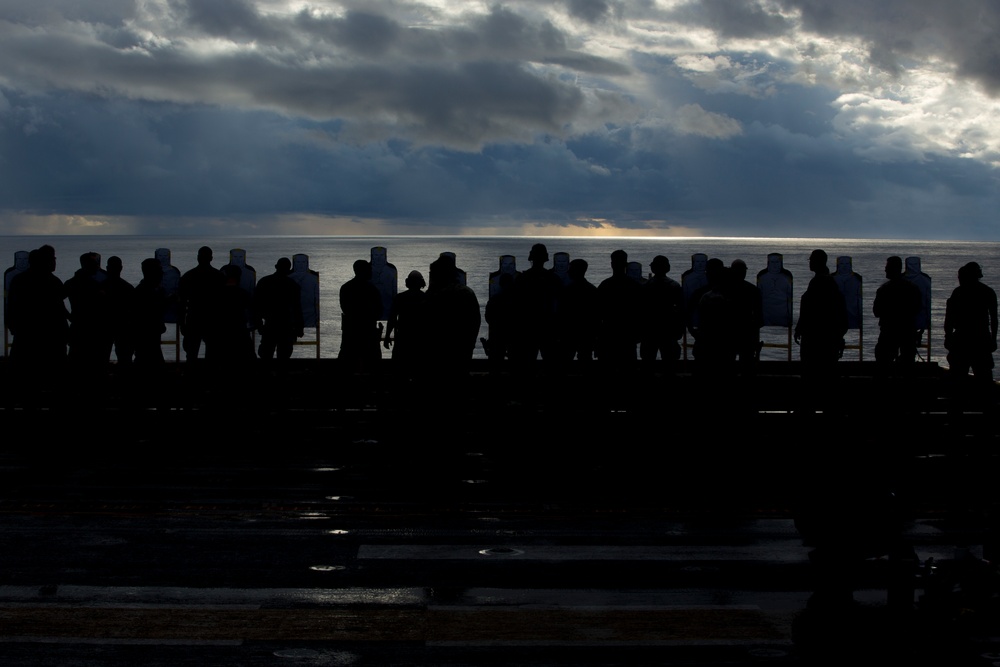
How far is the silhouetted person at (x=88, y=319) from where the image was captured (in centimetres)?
1534

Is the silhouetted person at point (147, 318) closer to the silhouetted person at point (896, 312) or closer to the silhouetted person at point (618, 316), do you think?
the silhouetted person at point (618, 316)

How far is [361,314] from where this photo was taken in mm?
16891

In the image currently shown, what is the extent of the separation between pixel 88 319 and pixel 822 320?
9.93 m

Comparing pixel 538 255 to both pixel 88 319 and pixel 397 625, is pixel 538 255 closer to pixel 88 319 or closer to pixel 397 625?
pixel 88 319

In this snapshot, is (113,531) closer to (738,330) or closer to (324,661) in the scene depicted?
(324,661)

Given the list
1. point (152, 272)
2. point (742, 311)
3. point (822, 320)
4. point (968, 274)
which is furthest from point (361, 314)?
point (968, 274)

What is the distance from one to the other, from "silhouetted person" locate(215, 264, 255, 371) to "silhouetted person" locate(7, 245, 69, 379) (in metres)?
1.94

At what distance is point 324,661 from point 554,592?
1878 mm

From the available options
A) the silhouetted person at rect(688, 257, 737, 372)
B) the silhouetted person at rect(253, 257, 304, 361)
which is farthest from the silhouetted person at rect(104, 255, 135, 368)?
the silhouetted person at rect(688, 257, 737, 372)

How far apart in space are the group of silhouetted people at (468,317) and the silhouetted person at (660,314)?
0.07 feet

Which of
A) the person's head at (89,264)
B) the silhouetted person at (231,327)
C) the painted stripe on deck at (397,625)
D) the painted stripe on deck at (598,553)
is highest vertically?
the person's head at (89,264)

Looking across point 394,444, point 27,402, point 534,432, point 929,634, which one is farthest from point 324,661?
point 27,402

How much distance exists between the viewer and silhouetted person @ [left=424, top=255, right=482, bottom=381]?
12.5 metres

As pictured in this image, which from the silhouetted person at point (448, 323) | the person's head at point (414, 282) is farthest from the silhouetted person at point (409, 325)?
the silhouetted person at point (448, 323)
